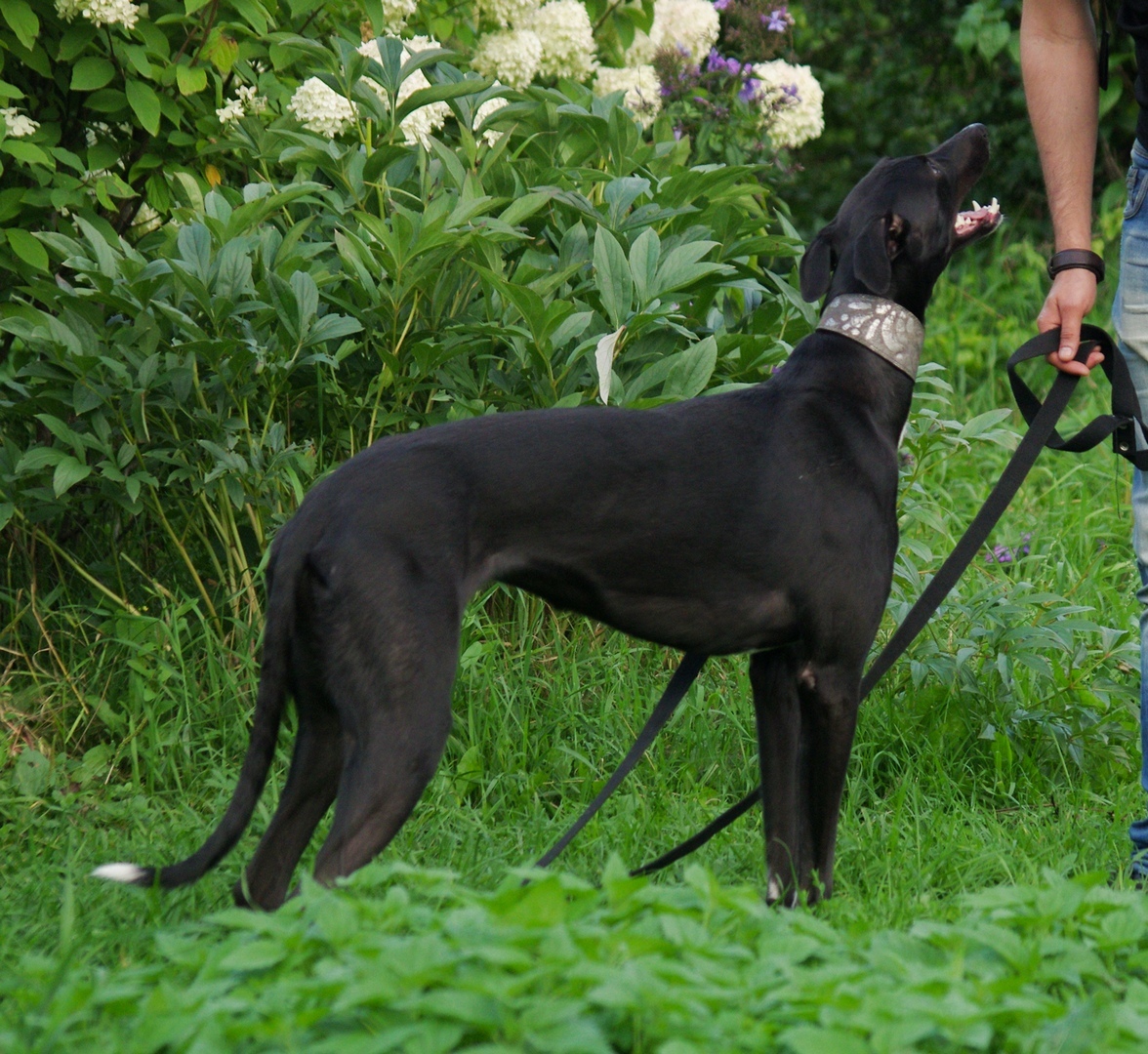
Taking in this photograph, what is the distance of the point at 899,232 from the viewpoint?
311 cm

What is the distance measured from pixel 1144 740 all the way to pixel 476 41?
135 inches

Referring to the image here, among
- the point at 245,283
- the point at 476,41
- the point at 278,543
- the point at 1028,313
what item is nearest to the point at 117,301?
the point at 245,283

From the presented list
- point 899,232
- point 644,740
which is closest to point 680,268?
point 899,232

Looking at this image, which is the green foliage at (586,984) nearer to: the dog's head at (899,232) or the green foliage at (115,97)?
the dog's head at (899,232)

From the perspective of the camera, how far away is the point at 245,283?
3.60 meters

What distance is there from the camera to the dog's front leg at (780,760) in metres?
2.99

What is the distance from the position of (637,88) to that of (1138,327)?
273 cm

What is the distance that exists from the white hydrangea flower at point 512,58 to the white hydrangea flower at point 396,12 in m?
0.40

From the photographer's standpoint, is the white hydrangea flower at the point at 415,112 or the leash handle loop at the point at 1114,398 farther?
the white hydrangea flower at the point at 415,112

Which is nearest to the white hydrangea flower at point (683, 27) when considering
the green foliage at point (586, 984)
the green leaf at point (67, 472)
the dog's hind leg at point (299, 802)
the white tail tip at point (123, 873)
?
the green leaf at point (67, 472)

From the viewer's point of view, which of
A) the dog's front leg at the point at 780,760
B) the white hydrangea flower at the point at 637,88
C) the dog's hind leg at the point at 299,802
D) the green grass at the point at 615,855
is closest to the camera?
the green grass at the point at 615,855

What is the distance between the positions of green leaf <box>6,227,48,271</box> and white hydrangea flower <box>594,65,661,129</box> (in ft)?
7.67

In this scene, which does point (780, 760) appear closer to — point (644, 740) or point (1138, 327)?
point (644, 740)

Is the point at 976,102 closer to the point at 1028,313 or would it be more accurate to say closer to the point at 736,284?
the point at 1028,313
